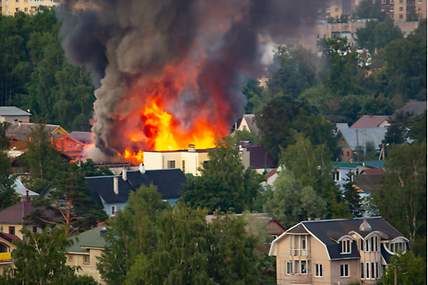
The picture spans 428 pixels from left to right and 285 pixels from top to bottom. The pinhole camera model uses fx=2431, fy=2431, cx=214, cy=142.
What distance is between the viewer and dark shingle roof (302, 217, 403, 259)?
5819 cm

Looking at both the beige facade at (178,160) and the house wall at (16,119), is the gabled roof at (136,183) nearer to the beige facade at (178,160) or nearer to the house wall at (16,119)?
the beige facade at (178,160)

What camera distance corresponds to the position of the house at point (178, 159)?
3004 inches

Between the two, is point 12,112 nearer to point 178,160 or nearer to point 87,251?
point 178,160

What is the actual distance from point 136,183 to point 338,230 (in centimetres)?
1342

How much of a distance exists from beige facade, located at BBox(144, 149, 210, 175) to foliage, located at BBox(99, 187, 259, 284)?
20595 millimetres

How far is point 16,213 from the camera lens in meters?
64.6

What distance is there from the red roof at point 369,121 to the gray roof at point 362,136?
2030mm

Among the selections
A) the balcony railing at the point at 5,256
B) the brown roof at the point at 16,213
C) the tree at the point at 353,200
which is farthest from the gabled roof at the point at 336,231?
the brown roof at the point at 16,213

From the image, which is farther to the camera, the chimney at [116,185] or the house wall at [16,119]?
the house wall at [16,119]

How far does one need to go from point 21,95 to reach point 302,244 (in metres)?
51.4

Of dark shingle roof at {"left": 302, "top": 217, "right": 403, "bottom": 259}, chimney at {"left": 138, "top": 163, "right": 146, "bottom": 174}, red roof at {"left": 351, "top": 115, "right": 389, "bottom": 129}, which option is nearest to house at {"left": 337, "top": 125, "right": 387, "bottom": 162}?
red roof at {"left": 351, "top": 115, "right": 389, "bottom": 129}

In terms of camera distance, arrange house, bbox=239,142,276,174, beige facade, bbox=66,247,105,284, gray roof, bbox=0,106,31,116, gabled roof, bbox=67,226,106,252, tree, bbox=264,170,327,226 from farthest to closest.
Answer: gray roof, bbox=0,106,31,116
house, bbox=239,142,276,174
tree, bbox=264,170,327,226
gabled roof, bbox=67,226,106,252
beige facade, bbox=66,247,105,284

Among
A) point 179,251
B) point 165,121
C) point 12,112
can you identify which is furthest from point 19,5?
point 179,251

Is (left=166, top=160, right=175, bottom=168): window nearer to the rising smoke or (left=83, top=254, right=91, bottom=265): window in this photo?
the rising smoke
